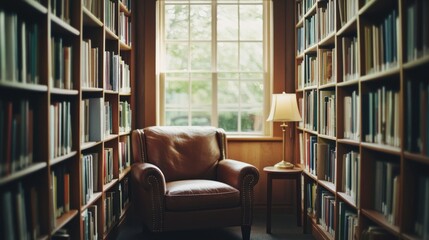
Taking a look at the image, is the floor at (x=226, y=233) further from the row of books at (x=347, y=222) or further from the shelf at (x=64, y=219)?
the shelf at (x=64, y=219)

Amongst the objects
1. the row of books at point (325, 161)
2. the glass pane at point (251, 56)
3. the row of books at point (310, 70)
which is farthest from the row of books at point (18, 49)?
the glass pane at point (251, 56)

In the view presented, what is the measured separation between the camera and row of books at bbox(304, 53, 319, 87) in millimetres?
3857

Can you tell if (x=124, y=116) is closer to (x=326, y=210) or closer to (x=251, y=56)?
(x=251, y=56)

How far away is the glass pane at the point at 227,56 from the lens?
4.88 meters

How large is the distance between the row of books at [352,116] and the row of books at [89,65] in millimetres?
1766

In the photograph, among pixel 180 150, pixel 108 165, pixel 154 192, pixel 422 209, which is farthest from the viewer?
pixel 180 150

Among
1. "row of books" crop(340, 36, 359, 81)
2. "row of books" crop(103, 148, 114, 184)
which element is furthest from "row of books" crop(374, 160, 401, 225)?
"row of books" crop(103, 148, 114, 184)

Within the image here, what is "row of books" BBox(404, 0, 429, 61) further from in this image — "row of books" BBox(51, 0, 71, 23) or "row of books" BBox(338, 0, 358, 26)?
"row of books" BBox(51, 0, 71, 23)

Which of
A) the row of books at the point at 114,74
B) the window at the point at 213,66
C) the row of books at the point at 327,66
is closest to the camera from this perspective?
the row of books at the point at 327,66

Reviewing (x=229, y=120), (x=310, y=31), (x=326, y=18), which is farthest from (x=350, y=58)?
(x=229, y=120)

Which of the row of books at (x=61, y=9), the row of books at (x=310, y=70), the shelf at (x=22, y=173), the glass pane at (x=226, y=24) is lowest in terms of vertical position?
the shelf at (x=22, y=173)

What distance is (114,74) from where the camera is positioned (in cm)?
366

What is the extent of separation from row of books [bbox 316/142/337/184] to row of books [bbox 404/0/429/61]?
1.52 m

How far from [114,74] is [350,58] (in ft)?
6.33
